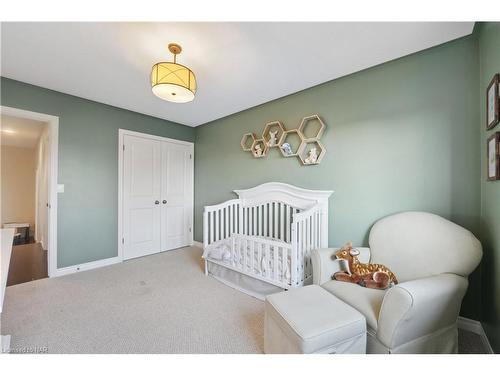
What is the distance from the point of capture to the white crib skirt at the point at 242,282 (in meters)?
2.12

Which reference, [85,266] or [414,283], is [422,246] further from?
[85,266]

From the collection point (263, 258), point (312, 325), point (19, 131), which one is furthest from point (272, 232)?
point (19, 131)

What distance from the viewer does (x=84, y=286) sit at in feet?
7.65

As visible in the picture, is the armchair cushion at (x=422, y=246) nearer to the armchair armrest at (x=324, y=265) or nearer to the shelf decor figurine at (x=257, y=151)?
the armchair armrest at (x=324, y=265)

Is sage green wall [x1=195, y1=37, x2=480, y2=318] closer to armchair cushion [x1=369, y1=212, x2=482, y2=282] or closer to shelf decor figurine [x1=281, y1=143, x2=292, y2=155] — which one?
shelf decor figurine [x1=281, y1=143, x2=292, y2=155]

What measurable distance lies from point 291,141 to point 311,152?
0.35 m

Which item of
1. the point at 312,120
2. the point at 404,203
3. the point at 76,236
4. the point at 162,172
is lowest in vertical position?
the point at 76,236

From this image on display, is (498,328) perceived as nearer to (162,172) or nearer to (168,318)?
(168,318)

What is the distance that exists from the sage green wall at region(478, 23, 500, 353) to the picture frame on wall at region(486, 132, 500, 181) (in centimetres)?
5

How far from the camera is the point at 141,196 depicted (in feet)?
11.1

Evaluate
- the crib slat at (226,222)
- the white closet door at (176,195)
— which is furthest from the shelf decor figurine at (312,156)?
the white closet door at (176,195)

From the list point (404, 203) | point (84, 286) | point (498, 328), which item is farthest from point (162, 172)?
point (498, 328)

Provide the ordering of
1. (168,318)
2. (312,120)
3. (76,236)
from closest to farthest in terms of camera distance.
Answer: (168,318) → (312,120) → (76,236)
